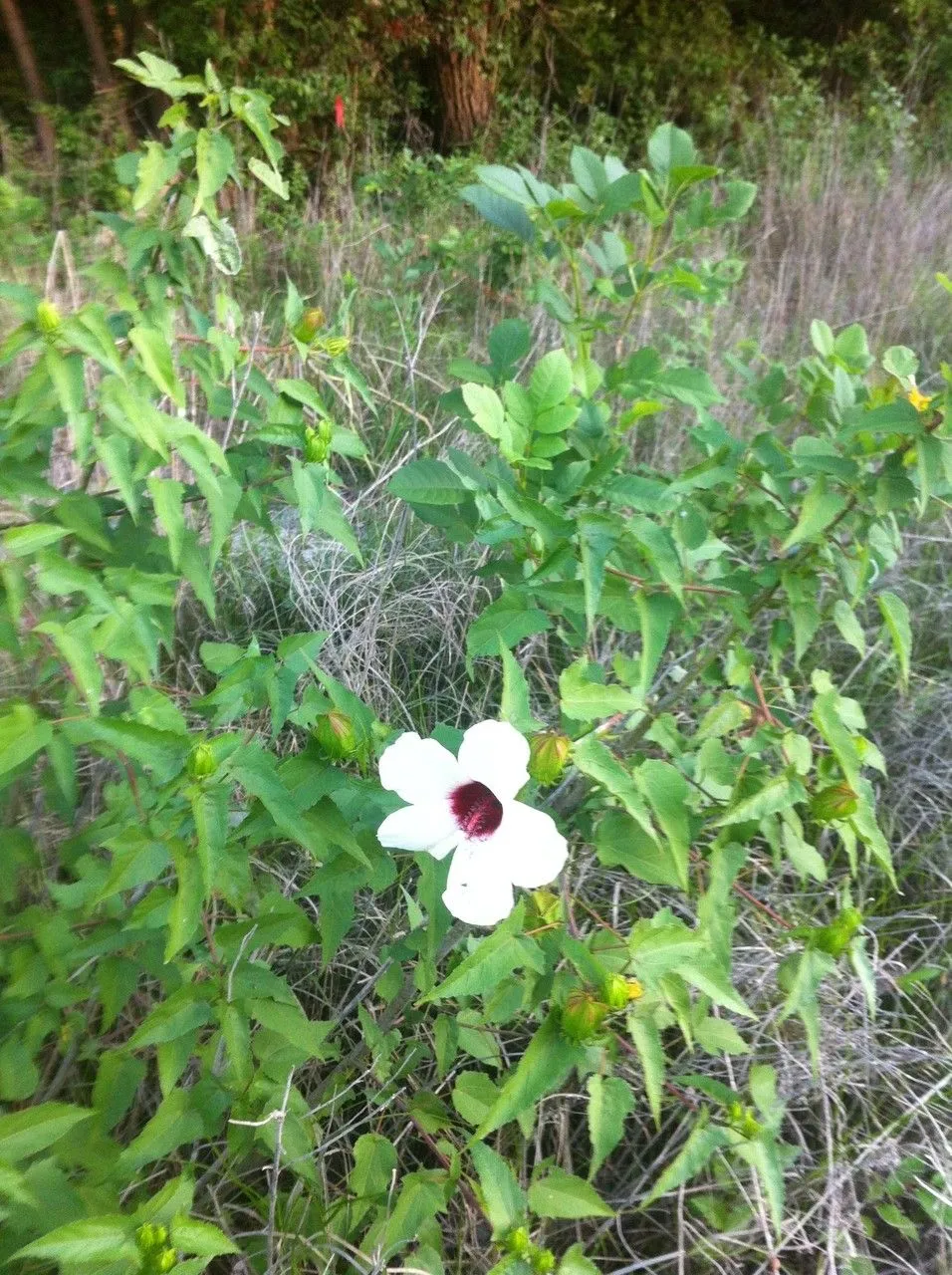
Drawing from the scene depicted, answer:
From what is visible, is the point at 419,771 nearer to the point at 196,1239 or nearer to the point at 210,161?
the point at 196,1239

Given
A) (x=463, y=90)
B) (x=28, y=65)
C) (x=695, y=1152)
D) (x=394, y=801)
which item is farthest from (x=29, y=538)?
(x=463, y=90)

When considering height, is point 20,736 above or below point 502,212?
below

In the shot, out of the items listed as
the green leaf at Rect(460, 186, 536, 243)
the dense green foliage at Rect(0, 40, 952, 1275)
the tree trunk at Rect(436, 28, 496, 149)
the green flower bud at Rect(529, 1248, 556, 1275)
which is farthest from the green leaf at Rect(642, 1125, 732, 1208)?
the tree trunk at Rect(436, 28, 496, 149)

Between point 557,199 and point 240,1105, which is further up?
point 557,199

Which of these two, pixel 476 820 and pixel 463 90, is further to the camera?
pixel 463 90

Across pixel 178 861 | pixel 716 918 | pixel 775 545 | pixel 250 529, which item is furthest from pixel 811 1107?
pixel 250 529

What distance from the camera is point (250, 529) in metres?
2.38

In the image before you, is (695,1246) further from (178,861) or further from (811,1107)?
(178,861)

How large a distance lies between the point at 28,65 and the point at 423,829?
6259 mm

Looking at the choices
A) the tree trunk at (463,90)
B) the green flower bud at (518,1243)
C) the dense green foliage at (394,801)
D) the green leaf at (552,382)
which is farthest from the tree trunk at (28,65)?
the green flower bud at (518,1243)

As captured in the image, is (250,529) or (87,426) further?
(250,529)

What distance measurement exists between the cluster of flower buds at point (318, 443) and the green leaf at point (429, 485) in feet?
0.50

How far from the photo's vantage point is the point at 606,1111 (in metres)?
0.91

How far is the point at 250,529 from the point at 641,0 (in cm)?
738
